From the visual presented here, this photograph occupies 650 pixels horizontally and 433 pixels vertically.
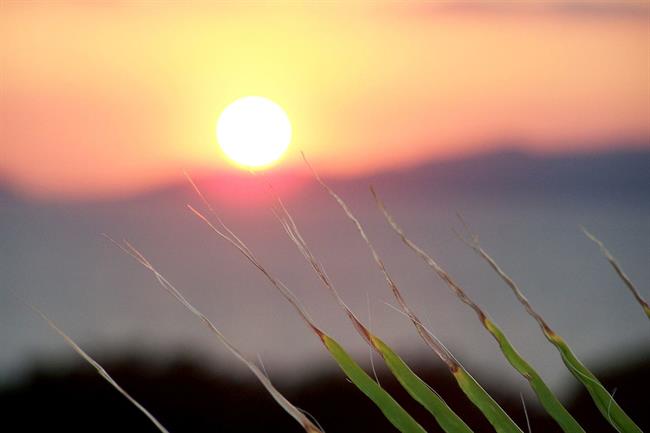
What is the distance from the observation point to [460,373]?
966 mm

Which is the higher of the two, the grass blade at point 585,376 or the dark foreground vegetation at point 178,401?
the dark foreground vegetation at point 178,401

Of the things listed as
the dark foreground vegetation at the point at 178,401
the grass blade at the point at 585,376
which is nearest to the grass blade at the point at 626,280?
the grass blade at the point at 585,376

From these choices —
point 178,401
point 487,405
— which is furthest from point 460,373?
point 178,401

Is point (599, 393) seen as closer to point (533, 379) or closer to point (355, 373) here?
point (533, 379)

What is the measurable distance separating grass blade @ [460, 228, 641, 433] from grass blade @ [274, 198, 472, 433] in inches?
5.4

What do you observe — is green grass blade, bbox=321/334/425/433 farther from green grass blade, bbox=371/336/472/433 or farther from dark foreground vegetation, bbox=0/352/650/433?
dark foreground vegetation, bbox=0/352/650/433

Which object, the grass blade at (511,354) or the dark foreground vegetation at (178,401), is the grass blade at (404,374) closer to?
the grass blade at (511,354)

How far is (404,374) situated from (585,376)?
0.19 meters

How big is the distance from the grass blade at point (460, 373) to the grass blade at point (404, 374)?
0.03m

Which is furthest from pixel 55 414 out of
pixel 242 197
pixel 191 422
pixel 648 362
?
pixel 648 362

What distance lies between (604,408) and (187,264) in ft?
48.6

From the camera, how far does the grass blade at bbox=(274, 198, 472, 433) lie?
→ 927 mm

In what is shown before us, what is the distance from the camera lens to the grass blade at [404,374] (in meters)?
0.93

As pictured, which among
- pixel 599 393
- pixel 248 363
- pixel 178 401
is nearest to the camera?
pixel 248 363
